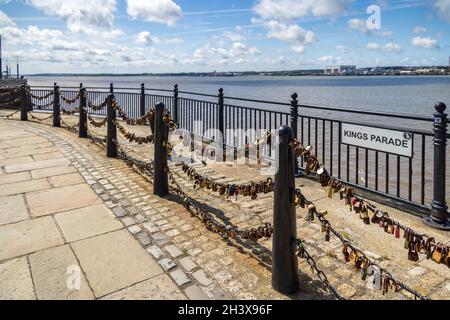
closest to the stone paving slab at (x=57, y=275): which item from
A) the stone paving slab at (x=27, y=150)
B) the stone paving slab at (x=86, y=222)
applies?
the stone paving slab at (x=86, y=222)

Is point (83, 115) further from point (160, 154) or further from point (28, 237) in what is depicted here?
point (28, 237)

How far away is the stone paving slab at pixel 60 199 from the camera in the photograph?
5.62 metres

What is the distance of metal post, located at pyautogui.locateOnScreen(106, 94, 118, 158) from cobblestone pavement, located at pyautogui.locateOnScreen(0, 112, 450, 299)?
1770 millimetres

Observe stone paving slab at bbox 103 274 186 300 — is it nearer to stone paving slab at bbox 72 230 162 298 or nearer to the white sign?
stone paving slab at bbox 72 230 162 298

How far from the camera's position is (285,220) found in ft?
10.8

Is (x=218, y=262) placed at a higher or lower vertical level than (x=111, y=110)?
lower

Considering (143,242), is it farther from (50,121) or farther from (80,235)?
(50,121)

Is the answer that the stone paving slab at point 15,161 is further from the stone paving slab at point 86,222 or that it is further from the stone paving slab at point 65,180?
the stone paving slab at point 86,222

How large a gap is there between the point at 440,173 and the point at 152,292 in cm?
392

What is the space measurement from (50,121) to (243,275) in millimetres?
14695

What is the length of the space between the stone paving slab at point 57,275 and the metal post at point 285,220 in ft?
5.71

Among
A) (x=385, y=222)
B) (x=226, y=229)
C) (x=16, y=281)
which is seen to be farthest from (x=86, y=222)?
(x=385, y=222)

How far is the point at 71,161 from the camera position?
8648mm
